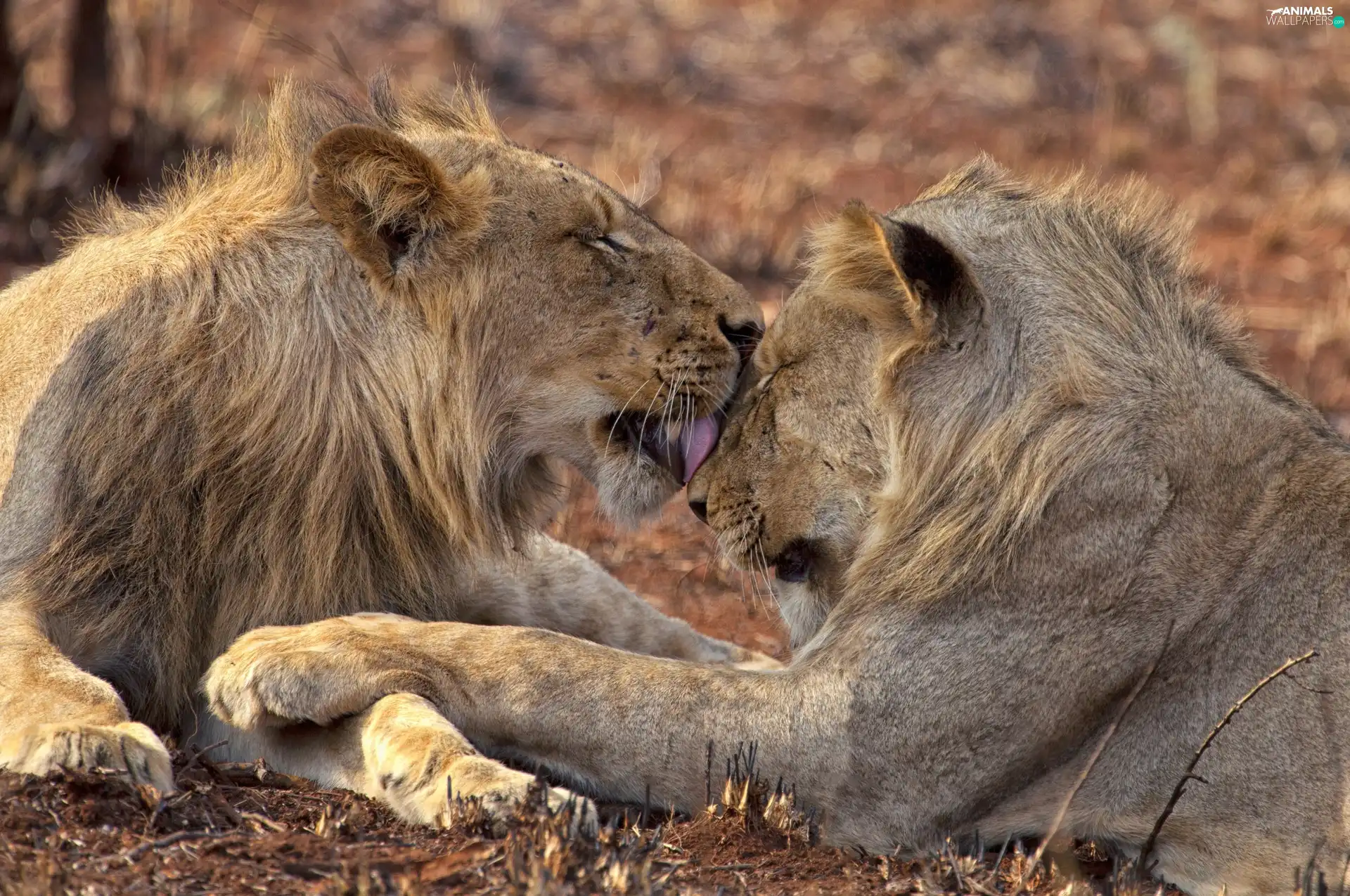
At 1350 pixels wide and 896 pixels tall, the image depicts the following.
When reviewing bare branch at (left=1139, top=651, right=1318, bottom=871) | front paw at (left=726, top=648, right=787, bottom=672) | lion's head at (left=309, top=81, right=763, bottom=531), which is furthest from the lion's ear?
bare branch at (left=1139, top=651, right=1318, bottom=871)

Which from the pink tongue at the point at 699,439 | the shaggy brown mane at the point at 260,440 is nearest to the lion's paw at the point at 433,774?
Result: the shaggy brown mane at the point at 260,440

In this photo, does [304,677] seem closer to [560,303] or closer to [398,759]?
[398,759]

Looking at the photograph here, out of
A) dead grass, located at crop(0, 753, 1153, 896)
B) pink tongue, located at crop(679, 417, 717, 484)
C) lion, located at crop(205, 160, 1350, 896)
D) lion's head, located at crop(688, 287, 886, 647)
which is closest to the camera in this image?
dead grass, located at crop(0, 753, 1153, 896)

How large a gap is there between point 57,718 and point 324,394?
936 millimetres

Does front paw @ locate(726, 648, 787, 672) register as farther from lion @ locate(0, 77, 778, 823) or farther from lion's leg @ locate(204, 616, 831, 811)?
lion's leg @ locate(204, 616, 831, 811)

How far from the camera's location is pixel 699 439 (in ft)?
13.2

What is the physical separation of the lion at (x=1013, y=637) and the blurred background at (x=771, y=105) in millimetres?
2306

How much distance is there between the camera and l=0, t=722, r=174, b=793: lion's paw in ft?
10.2

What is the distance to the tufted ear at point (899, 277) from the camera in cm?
350

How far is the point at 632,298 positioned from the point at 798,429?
500mm

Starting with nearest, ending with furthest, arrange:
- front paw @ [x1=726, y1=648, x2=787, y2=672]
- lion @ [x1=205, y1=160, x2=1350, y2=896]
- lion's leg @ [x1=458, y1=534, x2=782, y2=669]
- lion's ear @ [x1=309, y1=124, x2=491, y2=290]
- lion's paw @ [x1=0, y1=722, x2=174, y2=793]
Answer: lion's paw @ [x1=0, y1=722, x2=174, y2=793] → lion @ [x1=205, y1=160, x2=1350, y2=896] → lion's ear @ [x1=309, y1=124, x2=491, y2=290] → lion's leg @ [x1=458, y1=534, x2=782, y2=669] → front paw @ [x1=726, y1=648, x2=787, y2=672]

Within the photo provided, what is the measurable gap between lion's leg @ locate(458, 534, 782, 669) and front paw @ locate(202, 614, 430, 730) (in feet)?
2.87

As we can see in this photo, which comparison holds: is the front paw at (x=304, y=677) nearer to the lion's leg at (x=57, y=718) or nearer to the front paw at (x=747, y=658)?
the lion's leg at (x=57, y=718)

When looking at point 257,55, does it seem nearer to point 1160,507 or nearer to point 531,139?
point 531,139
